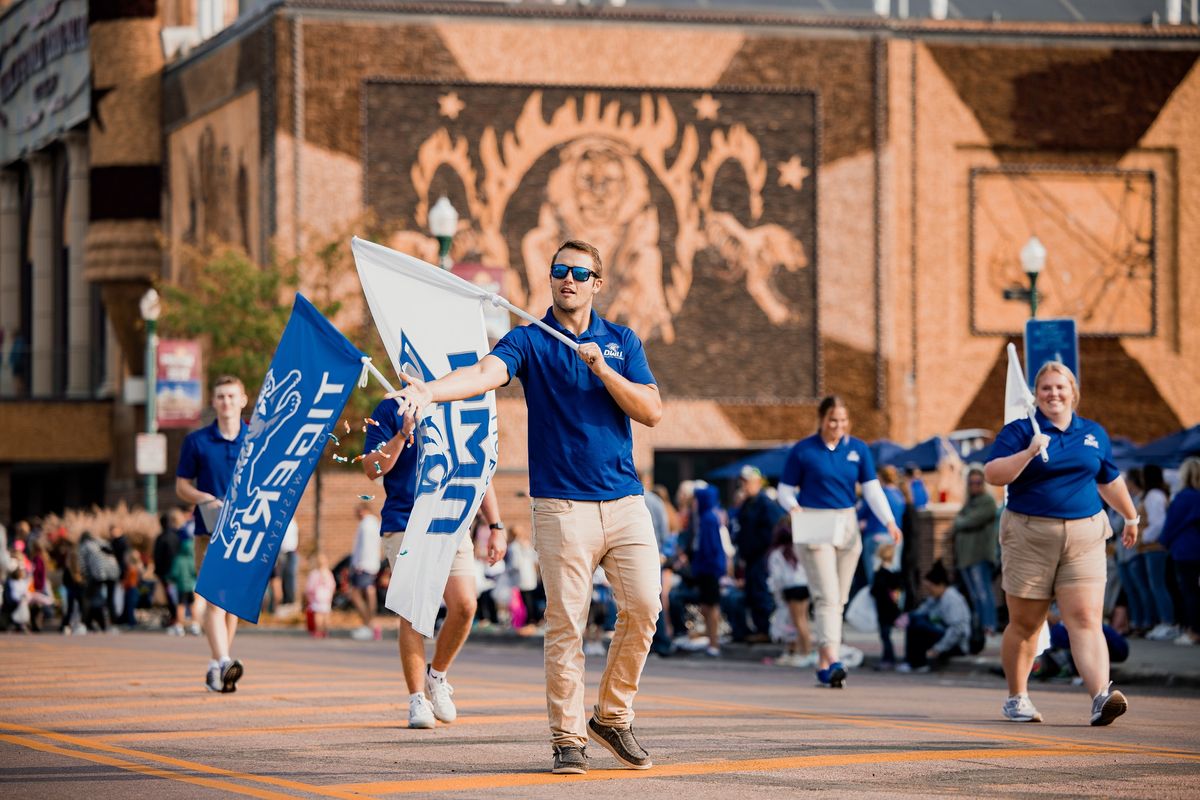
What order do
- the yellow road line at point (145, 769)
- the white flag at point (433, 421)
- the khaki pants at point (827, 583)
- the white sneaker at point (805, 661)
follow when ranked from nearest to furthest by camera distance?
the yellow road line at point (145, 769)
the white flag at point (433, 421)
the khaki pants at point (827, 583)
the white sneaker at point (805, 661)

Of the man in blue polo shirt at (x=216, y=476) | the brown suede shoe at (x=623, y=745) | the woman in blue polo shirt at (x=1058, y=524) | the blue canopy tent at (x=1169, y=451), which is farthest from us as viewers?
the blue canopy tent at (x=1169, y=451)

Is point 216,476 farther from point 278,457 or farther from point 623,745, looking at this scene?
point 623,745

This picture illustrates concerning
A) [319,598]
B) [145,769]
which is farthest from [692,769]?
[319,598]

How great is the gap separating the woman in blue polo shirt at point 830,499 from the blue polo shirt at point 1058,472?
3684 mm

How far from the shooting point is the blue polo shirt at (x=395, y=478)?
39.2ft

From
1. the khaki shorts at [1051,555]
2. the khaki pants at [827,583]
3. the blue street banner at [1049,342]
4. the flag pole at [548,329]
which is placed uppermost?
the blue street banner at [1049,342]

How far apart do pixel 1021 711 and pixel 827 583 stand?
3.87m

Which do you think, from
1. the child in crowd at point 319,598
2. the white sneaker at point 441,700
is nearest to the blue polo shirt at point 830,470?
the white sneaker at point 441,700

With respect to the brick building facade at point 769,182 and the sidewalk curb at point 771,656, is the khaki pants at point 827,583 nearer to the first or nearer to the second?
the sidewalk curb at point 771,656

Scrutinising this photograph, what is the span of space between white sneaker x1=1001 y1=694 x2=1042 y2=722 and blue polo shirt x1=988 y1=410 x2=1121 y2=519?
1.12m

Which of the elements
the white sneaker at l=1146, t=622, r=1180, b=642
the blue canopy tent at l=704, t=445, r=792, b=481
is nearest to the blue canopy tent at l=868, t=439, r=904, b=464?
the blue canopy tent at l=704, t=445, r=792, b=481

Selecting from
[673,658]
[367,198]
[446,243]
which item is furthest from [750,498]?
[367,198]

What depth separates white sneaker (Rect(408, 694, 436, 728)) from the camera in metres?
11.5

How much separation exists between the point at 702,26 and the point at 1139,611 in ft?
68.0
